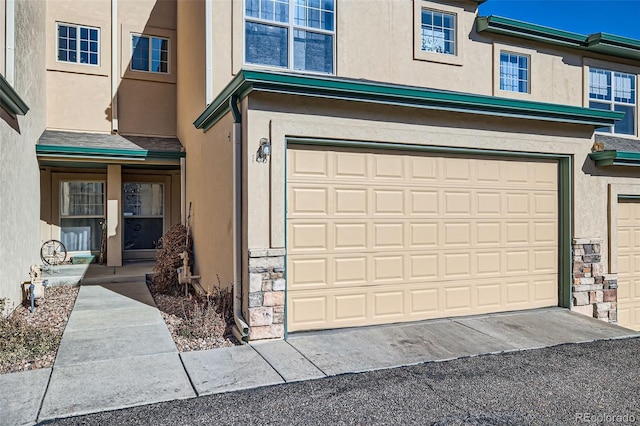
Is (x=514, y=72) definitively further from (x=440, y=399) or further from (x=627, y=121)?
(x=440, y=399)

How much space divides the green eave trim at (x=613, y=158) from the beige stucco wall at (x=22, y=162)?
9.87 metres

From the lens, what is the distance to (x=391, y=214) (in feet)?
22.7

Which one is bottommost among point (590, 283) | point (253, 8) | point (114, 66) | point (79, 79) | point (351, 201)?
point (590, 283)

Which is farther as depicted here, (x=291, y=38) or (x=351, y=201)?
(x=291, y=38)

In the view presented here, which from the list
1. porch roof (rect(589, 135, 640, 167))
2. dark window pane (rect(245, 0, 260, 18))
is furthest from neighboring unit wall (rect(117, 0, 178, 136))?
porch roof (rect(589, 135, 640, 167))

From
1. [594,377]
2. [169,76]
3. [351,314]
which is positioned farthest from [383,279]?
[169,76]

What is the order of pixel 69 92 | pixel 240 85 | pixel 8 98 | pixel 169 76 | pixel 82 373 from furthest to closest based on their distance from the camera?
pixel 169 76, pixel 69 92, pixel 8 98, pixel 240 85, pixel 82 373

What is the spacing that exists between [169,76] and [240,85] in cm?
785

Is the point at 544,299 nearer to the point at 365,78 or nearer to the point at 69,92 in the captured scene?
the point at 365,78

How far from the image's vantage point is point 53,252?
1236 centimetres

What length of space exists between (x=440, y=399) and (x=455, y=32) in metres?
9.78

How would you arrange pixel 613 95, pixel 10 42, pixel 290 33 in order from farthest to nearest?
pixel 613 95, pixel 290 33, pixel 10 42

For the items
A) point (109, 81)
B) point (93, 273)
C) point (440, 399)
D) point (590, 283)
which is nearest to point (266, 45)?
point (109, 81)

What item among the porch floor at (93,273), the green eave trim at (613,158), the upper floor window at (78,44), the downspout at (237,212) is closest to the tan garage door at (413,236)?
the downspout at (237,212)
